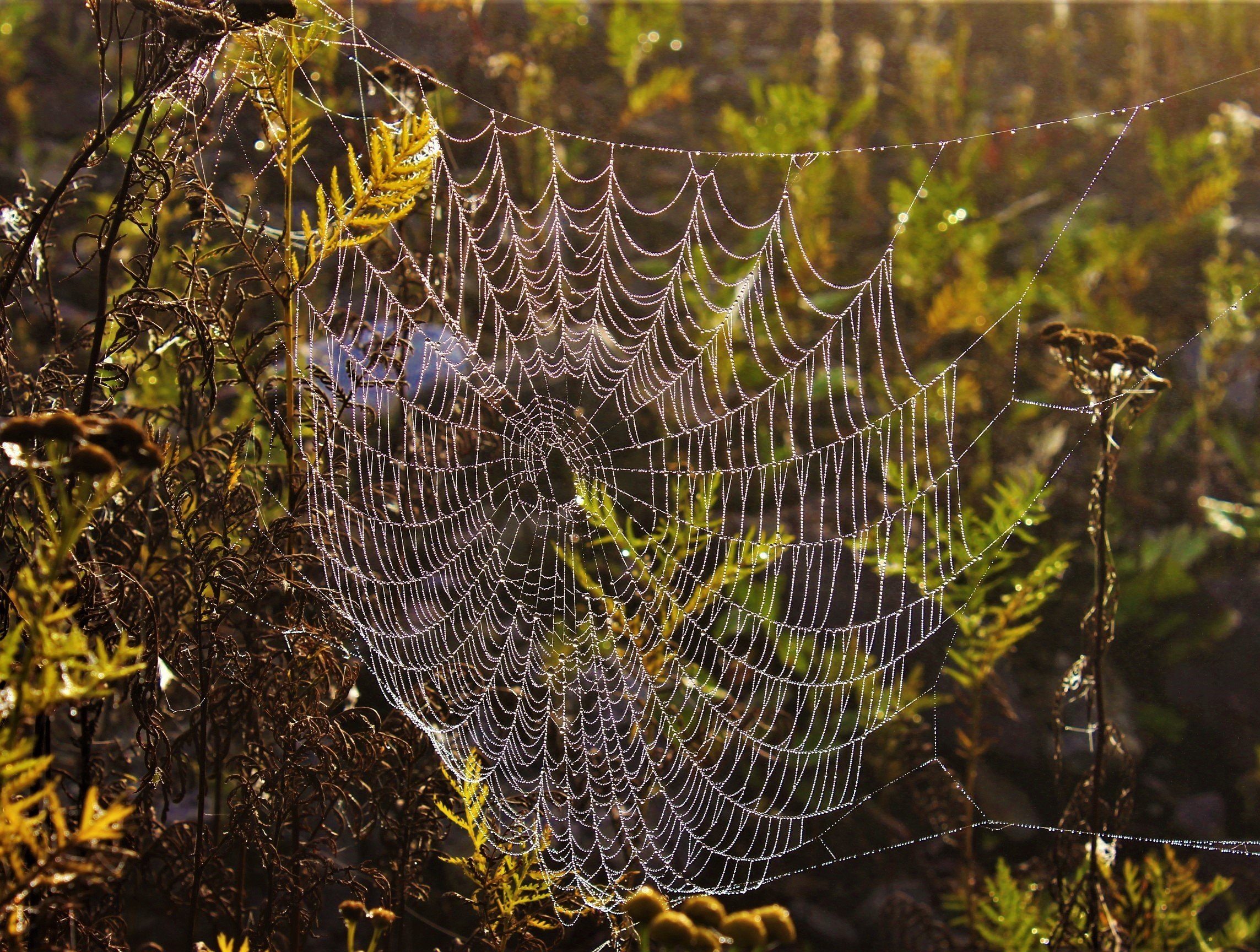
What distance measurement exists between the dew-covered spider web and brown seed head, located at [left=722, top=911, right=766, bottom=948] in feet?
3.52

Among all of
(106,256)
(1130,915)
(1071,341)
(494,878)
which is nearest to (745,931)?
(494,878)

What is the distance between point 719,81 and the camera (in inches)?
249

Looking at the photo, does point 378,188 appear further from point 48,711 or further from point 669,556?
point 669,556

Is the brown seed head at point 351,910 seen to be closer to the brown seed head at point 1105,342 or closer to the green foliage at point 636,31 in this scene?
the brown seed head at point 1105,342

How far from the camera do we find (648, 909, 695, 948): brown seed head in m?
1.12

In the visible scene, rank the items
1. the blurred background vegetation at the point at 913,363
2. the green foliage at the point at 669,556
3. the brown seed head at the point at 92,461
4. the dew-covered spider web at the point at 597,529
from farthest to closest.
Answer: the green foliage at the point at 669,556 < the dew-covered spider web at the point at 597,529 < the blurred background vegetation at the point at 913,363 < the brown seed head at the point at 92,461

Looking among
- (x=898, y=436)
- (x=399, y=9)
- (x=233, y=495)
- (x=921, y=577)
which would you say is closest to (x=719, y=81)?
(x=399, y=9)

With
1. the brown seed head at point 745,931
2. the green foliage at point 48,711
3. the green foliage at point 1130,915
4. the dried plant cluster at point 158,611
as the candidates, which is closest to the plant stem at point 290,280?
the dried plant cluster at point 158,611

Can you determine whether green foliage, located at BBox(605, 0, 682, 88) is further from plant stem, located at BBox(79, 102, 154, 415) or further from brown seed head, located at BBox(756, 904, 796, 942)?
brown seed head, located at BBox(756, 904, 796, 942)

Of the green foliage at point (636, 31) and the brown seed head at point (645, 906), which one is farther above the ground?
the green foliage at point (636, 31)

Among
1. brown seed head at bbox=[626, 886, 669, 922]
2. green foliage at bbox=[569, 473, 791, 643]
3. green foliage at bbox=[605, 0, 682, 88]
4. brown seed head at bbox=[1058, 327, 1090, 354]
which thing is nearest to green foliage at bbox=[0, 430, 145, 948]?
brown seed head at bbox=[626, 886, 669, 922]

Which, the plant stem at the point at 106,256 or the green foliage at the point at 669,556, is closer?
the plant stem at the point at 106,256

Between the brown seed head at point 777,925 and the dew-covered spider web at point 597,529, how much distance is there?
1061mm

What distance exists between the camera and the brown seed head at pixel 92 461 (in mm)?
969
